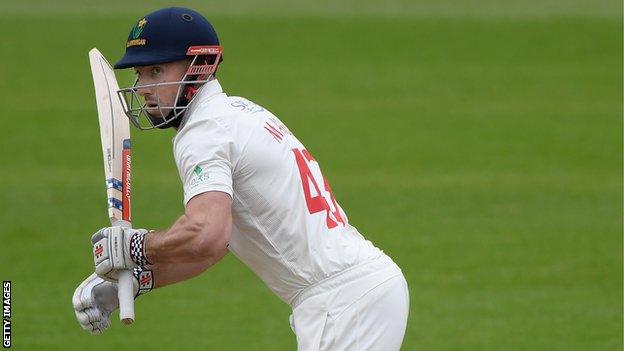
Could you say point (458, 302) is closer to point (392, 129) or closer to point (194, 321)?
point (194, 321)

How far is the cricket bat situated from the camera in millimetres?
5691

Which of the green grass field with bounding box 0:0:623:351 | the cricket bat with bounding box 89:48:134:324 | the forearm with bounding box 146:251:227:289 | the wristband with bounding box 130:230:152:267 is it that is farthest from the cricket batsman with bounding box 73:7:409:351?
the green grass field with bounding box 0:0:623:351

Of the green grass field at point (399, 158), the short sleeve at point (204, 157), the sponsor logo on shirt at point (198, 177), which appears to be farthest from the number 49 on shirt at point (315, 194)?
the green grass field at point (399, 158)

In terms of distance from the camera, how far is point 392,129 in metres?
18.1

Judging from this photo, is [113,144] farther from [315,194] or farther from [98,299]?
[315,194]

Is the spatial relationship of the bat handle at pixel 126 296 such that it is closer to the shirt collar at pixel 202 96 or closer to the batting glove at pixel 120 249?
the batting glove at pixel 120 249

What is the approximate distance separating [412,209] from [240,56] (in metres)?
10.6

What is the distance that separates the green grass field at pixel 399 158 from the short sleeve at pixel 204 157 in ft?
13.6

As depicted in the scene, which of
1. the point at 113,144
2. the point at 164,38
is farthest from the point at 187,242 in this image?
the point at 113,144

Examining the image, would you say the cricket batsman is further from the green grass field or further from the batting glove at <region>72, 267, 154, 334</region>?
the green grass field

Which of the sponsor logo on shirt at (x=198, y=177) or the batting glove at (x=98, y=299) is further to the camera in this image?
the batting glove at (x=98, y=299)

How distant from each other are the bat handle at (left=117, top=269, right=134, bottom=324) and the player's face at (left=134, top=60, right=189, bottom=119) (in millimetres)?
667

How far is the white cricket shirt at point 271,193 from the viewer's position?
200 inches

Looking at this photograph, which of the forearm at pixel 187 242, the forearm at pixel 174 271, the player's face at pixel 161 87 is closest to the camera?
the forearm at pixel 187 242
